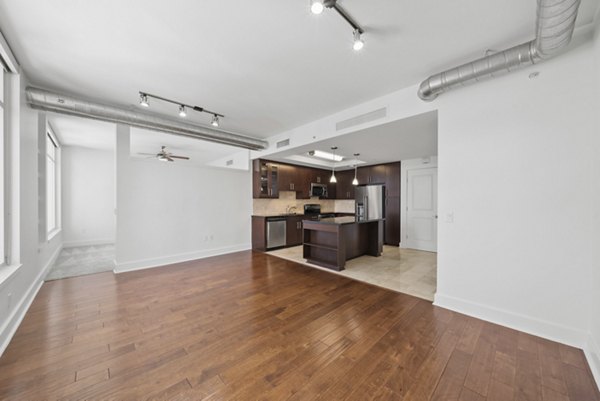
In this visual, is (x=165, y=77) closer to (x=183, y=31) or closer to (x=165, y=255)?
(x=183, y=31)

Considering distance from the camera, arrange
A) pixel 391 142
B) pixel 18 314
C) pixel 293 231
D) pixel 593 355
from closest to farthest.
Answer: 1. pixel 593 355
2. pixel 18 314
3. pixel 391 142
4. pixel 293 231

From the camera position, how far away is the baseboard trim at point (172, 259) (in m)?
4.32

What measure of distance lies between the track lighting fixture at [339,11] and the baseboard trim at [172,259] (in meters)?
5.12

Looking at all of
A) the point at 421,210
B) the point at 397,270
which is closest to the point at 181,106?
the point at 397,270

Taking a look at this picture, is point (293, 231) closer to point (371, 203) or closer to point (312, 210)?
point (312, 210)

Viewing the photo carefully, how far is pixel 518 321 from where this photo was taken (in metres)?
2.38

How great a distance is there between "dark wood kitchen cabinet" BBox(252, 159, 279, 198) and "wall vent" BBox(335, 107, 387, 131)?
2.85 m

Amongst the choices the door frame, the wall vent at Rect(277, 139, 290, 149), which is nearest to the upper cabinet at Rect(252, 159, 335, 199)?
the wall vent at Rect(277, 139, 290, 149)

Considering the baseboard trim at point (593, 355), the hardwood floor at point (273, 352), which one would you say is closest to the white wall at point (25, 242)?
the hardwood floor at point (273, 352)

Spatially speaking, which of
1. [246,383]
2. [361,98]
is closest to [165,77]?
[361,98]

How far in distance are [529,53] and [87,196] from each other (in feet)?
33.1

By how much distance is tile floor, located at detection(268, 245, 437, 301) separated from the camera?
3.52 meters

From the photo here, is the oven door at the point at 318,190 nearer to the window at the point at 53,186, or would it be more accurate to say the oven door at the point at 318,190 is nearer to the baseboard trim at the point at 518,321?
the baseboard trim at the point at 518,321

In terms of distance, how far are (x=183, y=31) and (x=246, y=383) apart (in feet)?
10.4
